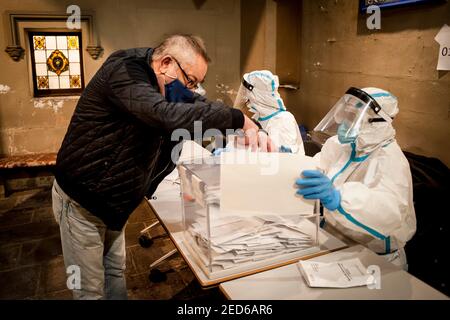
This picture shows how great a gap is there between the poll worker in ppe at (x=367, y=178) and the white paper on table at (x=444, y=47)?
1457 millimetres

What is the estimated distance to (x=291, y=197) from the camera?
1322 millimetres

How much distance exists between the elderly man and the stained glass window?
3808 millimetres

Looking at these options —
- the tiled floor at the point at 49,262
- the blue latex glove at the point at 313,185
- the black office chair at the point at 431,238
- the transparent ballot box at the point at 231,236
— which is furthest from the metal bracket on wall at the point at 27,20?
the blue latex glove at the point at 313,185

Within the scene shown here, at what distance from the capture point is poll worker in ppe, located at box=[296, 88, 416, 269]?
58.1 inches

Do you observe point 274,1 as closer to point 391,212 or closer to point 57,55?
point 57,55

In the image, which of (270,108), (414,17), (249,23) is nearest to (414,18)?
(414,17)

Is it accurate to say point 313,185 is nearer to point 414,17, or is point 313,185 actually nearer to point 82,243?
point 82,243

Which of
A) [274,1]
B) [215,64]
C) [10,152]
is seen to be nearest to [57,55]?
[10,152]

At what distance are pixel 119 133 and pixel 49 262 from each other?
7.10 feet

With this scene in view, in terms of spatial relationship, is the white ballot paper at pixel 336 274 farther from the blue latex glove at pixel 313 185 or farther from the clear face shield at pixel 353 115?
the clear face shield at pixel 353 115

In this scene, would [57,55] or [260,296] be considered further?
[57,55]

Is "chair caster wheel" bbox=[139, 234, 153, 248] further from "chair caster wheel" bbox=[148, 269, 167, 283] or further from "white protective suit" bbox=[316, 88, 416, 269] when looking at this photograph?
"white protective suit" bbox=[316, 88, 416, 269]

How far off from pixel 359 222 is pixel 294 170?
0.41m
